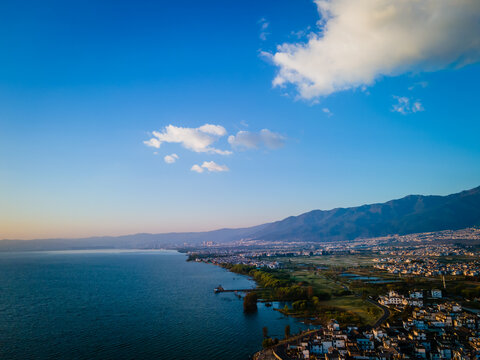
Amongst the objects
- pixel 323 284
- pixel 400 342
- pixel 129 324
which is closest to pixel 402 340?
pixel 400 342

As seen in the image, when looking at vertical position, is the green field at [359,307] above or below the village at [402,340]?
below

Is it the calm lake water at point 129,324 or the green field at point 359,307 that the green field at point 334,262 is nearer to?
the green field at point 359,307

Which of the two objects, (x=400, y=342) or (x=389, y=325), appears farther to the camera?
(x=389, y=325)

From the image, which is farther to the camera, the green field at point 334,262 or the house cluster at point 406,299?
the green field at point 334,262

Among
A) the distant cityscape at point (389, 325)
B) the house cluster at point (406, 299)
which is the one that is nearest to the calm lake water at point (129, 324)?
the distant cityscape at point (389, 325)

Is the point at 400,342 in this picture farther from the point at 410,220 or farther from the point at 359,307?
the point at 410,220

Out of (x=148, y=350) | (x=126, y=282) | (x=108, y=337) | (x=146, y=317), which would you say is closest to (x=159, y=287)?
(x=126, y=282)
